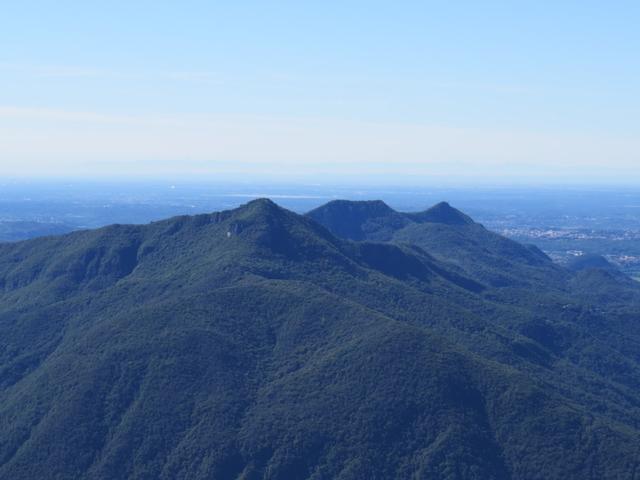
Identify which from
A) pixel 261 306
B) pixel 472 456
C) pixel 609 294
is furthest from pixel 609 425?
pixel 609 294

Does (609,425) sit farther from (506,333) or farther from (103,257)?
(103,257)

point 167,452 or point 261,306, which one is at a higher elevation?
point 261,306

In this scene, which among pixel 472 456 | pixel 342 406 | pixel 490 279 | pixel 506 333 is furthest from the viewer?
pixel 490 279

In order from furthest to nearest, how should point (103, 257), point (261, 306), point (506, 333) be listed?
point (103, 257) < point (506, 333) < point (261, 306)

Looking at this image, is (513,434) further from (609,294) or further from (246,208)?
(609,294)

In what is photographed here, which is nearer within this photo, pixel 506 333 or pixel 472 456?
pixel 472 456

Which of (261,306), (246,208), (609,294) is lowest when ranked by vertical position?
(609,294)

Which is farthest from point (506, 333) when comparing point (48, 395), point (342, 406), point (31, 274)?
point (31, 274)
